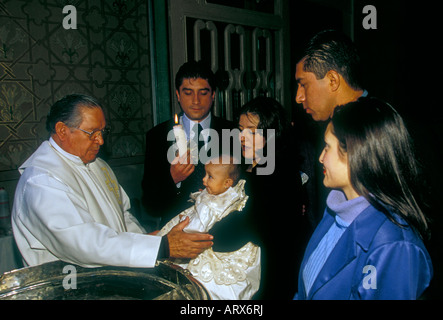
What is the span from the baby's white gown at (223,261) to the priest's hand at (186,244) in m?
0.17

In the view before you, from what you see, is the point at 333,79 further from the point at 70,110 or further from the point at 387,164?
the point at 70,110

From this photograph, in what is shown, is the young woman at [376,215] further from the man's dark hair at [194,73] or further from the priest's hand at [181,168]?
the man's dark hair at [194,73]

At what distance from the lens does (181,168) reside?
92.5 inches

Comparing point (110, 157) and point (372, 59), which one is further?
point (372, 59)

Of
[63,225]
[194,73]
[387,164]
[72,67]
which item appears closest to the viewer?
[387,164]

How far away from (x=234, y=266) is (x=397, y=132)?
1158 mm

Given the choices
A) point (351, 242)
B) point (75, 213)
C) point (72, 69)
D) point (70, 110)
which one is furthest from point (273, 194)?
point (72, 69)

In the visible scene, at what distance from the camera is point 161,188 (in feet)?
8.54

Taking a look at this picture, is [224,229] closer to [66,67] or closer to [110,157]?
[110,157]

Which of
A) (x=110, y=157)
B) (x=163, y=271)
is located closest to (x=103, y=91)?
(x=110, y=157)

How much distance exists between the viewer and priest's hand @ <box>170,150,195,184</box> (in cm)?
229

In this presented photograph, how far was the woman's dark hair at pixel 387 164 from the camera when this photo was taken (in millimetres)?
1155

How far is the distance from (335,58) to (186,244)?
1442mm

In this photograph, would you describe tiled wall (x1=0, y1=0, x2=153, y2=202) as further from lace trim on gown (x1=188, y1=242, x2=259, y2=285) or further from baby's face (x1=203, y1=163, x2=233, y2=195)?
lace trim on gown (x1=188, y1=242, x2=259, y2=285)
